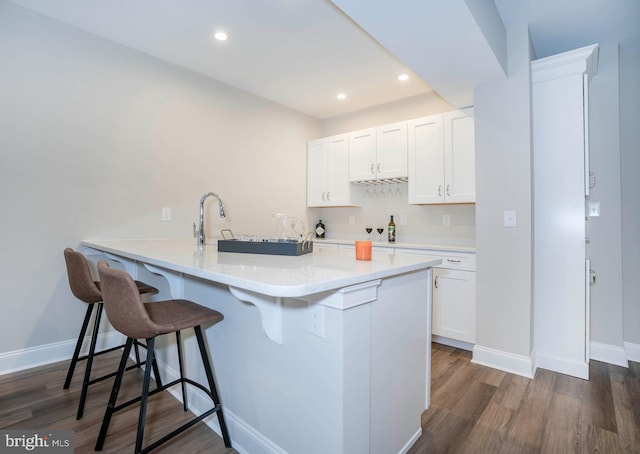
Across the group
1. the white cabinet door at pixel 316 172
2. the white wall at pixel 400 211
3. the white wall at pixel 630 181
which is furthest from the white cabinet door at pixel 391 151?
the white wall at pixel 630 181

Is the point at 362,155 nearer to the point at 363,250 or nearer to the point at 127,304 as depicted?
the point at 363,250

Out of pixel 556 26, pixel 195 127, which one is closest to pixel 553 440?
pixel 556 26

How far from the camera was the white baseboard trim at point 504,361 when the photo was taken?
2.28m

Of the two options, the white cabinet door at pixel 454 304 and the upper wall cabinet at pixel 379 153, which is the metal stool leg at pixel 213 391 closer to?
the white cabinet door at pixel 454 304

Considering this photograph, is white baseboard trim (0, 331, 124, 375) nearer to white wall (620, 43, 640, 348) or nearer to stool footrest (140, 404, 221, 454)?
stool footrest (140, 404, 221, 454)

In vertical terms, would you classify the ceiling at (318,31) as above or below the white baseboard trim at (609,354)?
above

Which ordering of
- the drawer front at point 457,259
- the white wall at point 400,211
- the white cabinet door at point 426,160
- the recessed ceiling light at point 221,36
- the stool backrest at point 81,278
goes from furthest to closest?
the white wall at point 400,211 < the white cabinet door at point 426,160 < the drawer front at point 457,259 < the recessed ceiling light at point 221,36 < the stool backrest at point 81,278

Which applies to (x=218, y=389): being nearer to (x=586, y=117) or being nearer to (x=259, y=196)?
(x=259, y=196)

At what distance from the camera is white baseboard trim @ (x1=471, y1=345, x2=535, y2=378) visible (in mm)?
2279

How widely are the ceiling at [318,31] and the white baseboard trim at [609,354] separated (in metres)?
2.32

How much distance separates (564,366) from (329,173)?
2.91m

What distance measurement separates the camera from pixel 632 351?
99.3 inches

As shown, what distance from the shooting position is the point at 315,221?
446 centimetres

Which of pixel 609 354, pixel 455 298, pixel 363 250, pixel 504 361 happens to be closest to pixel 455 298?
pixel 455 298
